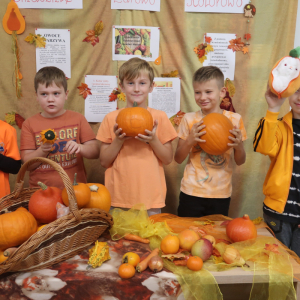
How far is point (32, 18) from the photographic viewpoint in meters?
2.30

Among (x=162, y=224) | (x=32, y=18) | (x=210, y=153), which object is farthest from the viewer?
(x=32, y=18)

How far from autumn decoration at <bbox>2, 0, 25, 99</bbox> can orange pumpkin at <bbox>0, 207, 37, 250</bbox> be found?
1591 millimetres

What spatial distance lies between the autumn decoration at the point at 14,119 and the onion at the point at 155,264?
1840 mm

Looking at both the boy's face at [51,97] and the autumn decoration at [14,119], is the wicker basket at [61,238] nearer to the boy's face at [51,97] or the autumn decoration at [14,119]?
the boy's face at [51,97]

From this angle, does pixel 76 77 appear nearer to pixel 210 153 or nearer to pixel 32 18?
pixel 32 18

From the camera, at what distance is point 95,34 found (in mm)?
2342

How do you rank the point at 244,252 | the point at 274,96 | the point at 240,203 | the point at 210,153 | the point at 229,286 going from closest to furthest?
the point at 244,252 → the point at 274,96 → the point at 210,153 → the point at 229,286 → the point at 240,203

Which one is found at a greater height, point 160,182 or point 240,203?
point 160,182

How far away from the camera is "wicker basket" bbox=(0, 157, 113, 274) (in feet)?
3.10

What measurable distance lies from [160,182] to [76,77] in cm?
124

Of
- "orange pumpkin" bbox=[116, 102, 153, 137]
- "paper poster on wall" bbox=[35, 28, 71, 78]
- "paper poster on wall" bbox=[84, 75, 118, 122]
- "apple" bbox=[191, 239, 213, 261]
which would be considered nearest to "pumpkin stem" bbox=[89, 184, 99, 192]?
"orange pumpkin" bbox=[116, 102, 153, 137]

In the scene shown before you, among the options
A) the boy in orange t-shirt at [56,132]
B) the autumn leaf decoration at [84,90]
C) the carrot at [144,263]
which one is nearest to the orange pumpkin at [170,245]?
the carrot at [144,263]

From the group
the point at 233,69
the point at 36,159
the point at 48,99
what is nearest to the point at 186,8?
the point at 233,69

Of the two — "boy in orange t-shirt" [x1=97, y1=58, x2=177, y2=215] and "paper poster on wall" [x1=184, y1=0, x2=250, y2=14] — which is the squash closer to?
"boy in orange t-shirt" [x1=97, y1=58, x2=177, y2=215]
